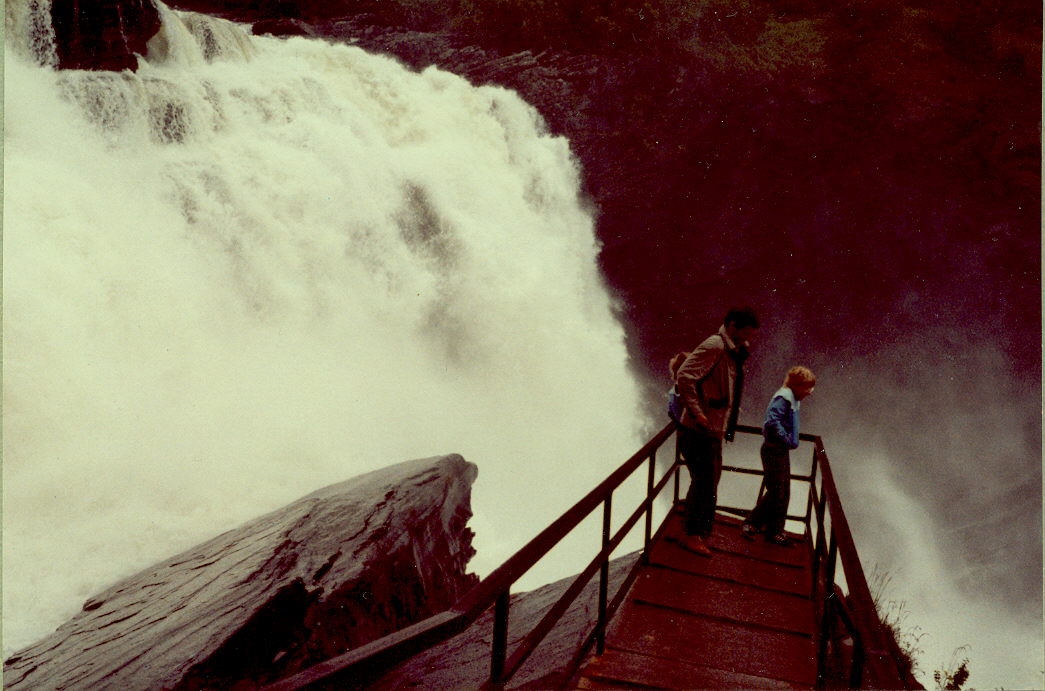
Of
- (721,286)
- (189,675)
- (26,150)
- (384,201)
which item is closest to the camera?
(189,675)

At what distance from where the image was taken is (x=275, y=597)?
3641mm

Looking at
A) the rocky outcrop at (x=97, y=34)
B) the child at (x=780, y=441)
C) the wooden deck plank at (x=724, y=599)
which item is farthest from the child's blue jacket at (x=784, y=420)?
the rocky outcrop at (x=97, y=34)

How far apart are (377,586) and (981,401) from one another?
16.6 metres

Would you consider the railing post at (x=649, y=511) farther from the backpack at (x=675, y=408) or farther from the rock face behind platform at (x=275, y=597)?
the rock face behind platform at (x=275, y=597)

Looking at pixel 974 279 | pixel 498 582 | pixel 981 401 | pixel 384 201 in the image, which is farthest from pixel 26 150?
pixel 981 401

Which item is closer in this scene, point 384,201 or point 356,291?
point 356,291

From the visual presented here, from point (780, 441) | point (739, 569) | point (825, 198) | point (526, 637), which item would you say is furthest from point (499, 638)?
point (825, 198)

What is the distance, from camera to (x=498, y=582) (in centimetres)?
138

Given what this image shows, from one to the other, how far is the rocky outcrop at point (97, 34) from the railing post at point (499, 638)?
10.0m

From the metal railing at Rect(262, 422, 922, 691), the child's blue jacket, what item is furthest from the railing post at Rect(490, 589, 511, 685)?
the child's blue jacket

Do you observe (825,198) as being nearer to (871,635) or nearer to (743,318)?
(743,318)

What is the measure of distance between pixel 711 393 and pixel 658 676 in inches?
57.5

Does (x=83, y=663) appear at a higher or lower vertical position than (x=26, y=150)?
lower

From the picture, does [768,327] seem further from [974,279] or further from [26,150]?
[26,150]
